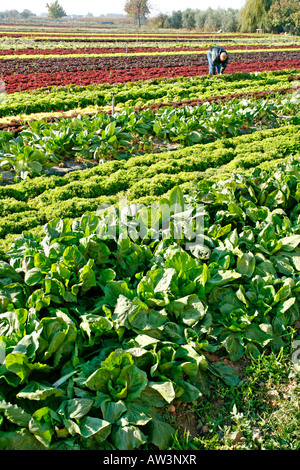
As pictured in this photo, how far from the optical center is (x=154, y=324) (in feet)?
9.53

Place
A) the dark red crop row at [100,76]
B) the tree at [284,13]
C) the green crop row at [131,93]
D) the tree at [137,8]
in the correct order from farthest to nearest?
the tree at [137,8] → the tree at [284,13] → the dark red crop row at [100,76] → the green crop row at [131,93]

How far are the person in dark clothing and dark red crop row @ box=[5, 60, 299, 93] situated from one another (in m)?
2.28

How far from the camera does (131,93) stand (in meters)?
13.6

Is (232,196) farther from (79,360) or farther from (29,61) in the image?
(29,61)

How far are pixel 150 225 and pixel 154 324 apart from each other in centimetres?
136

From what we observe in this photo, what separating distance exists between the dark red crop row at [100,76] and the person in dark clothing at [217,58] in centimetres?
228

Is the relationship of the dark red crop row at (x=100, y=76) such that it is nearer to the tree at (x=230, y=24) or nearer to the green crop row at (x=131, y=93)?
the green crop row at (x=131, y=93)

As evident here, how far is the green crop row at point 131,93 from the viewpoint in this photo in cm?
1180

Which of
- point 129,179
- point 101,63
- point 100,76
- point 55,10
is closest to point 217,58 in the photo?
point 100,76

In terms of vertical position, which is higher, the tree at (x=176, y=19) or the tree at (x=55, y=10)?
the tree at (x=55, y=10)

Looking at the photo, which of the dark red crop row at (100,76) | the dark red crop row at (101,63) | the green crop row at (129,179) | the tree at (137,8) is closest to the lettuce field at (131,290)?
the green crop row at (129,179)

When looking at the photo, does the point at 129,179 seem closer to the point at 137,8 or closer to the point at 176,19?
the point at 137,8

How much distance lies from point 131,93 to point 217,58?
5.26 metres

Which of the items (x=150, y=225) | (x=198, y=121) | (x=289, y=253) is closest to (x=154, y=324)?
(x=150, y=225)
